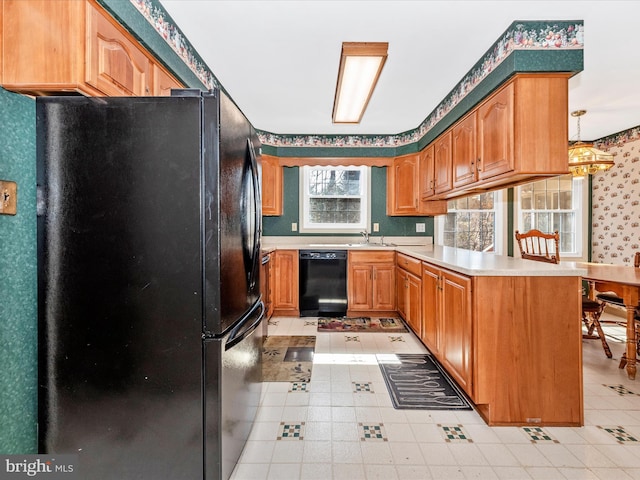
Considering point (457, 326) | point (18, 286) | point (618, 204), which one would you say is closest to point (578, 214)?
point (618, 204)

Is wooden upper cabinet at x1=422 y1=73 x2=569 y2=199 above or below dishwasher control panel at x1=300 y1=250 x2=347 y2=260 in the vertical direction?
above

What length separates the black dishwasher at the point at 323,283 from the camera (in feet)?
13.3

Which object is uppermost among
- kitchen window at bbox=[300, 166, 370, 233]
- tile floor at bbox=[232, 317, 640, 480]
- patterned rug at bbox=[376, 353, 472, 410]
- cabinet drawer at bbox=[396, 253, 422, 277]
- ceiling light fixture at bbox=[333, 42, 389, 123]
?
ceiling light fixture at bbox=[333, 42, 389, 123]

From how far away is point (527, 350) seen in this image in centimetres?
184

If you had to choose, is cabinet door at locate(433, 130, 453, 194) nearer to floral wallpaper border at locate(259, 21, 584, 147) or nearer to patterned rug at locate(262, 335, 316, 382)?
floral wallpaper border at locate(259, 21, 584, 147)

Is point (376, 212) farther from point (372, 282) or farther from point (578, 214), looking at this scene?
point (578, 214)

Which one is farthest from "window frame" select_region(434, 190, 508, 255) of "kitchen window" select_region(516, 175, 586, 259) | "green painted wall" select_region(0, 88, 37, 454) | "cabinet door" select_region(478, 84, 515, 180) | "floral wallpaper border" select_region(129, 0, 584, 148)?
"green painted wall" select_region(0, 88, 37, 454)

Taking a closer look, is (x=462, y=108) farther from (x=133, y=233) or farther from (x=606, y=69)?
Result: (x=133, y=233)

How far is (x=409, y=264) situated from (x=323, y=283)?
1163 millimetres

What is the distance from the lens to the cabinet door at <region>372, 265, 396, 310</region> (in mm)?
3982

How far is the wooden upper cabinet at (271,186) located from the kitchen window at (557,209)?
3.32 meters

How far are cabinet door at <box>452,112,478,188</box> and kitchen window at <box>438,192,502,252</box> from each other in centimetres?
165

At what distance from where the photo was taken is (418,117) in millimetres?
3781

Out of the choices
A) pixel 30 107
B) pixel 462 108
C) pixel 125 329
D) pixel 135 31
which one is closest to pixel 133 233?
pixel 125 329
